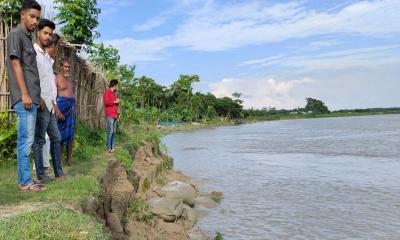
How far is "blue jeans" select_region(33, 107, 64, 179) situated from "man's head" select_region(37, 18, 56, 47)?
89 centimetres

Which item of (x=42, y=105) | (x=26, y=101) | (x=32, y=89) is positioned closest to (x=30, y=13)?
(x=32, y=89)

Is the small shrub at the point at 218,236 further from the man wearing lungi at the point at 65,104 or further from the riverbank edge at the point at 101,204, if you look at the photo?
the man wearing lungi at the point at 65,104

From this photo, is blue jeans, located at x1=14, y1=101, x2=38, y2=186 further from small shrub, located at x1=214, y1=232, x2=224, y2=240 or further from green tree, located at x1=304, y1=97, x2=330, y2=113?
green tree, located at x1=304, y1=97, x2=330, y2=113

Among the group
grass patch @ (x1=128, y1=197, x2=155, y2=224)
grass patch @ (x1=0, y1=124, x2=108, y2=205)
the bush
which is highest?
the bush

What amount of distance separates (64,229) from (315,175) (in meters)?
14.4

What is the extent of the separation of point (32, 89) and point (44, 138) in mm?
807

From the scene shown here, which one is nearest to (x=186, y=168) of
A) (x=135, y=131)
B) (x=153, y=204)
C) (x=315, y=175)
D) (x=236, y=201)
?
(x=135, y=131)

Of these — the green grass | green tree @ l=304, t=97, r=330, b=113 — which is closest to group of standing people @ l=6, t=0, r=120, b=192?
the green grass

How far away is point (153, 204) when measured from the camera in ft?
29.6

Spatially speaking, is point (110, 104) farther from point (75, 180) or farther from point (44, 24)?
point (44, 24)

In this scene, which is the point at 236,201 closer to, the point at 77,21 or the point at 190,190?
the point at 190,190

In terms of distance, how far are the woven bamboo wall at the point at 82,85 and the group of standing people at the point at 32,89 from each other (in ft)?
5.92

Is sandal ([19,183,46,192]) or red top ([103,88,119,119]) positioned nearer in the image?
sandal ([19,183,46,192])

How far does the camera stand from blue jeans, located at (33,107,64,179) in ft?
17.2
